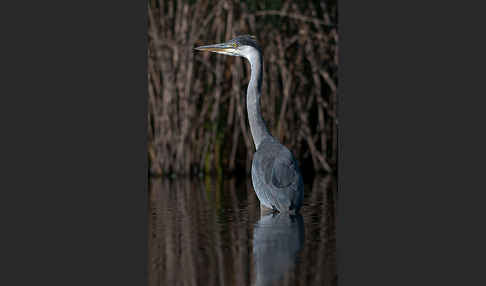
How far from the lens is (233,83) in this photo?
23.7 ft

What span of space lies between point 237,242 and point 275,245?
222mm

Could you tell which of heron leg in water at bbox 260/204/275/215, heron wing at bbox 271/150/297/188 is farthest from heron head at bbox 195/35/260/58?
heron leg in water at bbox 260/204/275/215

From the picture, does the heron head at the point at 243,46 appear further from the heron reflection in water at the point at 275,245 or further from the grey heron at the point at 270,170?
the heron reflection in water at the point at 275,245

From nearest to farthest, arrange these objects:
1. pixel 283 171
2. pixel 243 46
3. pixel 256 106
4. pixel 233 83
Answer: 1. pixel 283 171
2. pixel 256 106
3. pixel 243 46
4. pixel 233 83

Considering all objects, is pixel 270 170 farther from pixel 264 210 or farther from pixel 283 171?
pixel 264 210

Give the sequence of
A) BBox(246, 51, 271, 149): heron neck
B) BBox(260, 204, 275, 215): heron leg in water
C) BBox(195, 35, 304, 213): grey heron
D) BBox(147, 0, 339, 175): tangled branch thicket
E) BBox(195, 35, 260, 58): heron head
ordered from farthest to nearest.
A: BBox(147, 0, 339, 175): tangled branch thicket < BBox(195, 35, 260, 58): heron head < BBox(246, 51, 271, 149): heron neck < BBox(260, 204, 275, 215): heron leg in water < BBox(195, 35, 304, 213): grey heron

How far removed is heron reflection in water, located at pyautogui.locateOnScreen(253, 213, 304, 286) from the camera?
3.04 m

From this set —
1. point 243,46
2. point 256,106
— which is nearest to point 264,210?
point 256,106

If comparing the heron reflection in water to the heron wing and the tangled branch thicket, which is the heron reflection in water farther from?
the tangled branch thicket

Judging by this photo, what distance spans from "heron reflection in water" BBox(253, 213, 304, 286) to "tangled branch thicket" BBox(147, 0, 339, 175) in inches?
109

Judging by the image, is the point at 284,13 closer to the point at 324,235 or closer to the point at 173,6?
the point at 173,6

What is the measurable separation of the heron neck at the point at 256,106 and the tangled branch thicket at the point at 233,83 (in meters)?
2.26

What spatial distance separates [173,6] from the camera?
732 centimetres

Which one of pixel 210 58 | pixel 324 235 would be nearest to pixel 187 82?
pixel 210 58
